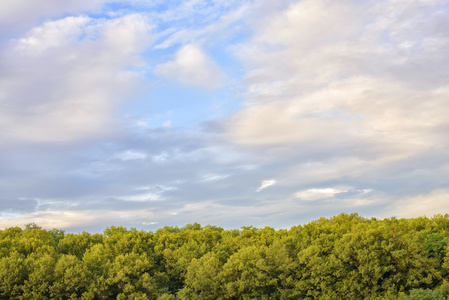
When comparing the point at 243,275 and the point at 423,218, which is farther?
the point at 423,218

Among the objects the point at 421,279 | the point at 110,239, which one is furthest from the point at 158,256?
the point at 421,279

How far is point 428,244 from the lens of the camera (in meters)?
45.3

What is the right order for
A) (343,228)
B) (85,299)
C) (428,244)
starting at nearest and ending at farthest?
(85,299)
(428,244)
(343,228)

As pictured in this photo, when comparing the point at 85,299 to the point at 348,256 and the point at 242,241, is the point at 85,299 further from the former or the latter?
the point at 348,256

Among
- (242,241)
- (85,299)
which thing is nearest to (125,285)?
(85,299)

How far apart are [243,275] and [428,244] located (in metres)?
18.6

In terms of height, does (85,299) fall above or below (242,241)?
below

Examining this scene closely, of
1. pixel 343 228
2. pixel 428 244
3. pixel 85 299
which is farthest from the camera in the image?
pixel 343 228

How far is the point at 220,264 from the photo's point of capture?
47.9 metres

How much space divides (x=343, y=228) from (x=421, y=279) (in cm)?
1132

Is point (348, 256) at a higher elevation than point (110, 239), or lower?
lower

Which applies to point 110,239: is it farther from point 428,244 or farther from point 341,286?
point 428,244

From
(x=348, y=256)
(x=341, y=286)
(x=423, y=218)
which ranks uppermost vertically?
(x=423, y=218)

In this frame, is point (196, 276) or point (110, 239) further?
point (110, 239)
